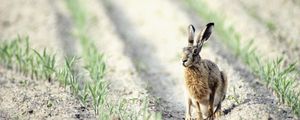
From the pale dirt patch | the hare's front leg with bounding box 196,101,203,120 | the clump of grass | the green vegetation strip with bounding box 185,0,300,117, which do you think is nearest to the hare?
the hare's front leg with bounding box 196,101,203,120

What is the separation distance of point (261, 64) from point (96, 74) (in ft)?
7.38

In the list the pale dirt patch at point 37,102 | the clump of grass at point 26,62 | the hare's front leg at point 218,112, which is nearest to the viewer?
the hare's front leg at point 218,112

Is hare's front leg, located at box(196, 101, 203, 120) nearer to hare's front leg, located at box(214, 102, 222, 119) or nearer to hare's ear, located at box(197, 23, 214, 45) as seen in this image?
hare's front leg, located at box(214, 102, 222, 119)

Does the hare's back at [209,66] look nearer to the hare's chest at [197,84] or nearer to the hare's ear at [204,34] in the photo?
the hare's chest at [197,84]

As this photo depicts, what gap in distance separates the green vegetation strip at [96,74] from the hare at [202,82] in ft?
1.48

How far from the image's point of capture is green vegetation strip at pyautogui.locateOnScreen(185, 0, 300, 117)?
742cm

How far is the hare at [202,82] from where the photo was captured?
6812 mm

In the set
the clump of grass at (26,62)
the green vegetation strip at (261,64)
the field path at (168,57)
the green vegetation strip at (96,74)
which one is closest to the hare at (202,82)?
the field path at (168,57)

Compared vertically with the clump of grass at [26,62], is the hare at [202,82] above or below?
below

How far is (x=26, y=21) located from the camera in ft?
42.2

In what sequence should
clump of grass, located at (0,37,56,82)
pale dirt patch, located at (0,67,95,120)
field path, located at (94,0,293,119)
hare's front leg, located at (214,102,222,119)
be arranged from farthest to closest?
clump of grass, located at (0,37,56,82)
field path, located at (94,0,293,119)
pale dirt patch, located at (0,67,95,120)
hare's front leg, located at (214,102,222,119)

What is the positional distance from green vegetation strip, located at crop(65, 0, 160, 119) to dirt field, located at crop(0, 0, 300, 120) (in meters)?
0.17

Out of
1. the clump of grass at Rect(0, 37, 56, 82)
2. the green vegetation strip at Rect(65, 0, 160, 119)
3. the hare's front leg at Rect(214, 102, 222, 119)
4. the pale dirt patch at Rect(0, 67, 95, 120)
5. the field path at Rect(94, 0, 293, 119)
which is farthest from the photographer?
the clump of grass at Rect(0, 37, 56, 82)

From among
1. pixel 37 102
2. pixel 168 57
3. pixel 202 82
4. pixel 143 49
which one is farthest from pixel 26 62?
pixel 202 82
